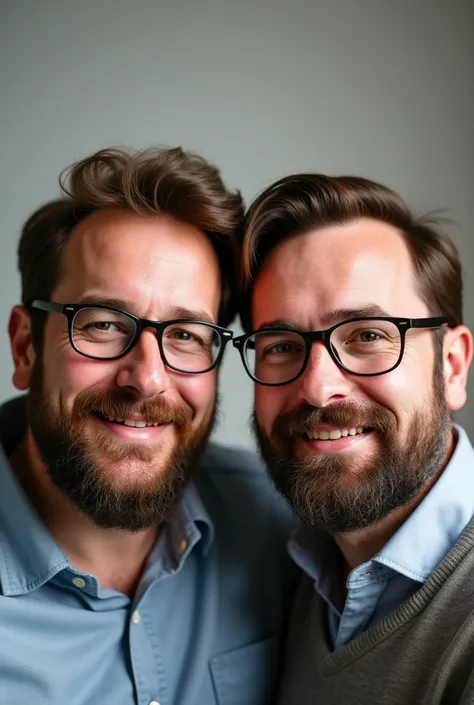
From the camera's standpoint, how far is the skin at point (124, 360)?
161cm

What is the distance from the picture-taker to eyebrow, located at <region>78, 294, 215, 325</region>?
1.61 m

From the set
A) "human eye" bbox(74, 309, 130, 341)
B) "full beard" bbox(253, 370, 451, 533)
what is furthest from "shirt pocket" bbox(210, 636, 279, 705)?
"human eye" bbox(74, 309, 130, 341)

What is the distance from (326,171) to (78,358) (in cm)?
136

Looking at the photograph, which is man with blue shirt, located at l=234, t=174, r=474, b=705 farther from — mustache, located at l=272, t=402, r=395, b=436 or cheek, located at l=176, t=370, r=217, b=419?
cheek, located at l=176, t=370, r=217, b=419

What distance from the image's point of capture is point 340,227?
5.45ft

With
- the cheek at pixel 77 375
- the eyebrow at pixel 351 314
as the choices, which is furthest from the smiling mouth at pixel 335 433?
the cheek at pixel 77 375

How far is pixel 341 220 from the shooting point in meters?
1.67

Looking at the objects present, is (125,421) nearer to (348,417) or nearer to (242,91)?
(348,417)

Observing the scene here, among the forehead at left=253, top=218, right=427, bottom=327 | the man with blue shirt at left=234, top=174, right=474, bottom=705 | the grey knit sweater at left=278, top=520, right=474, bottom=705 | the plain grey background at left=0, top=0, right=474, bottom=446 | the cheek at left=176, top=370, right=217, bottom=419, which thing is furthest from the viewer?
the plain grey background at left=0, top=0, right=474, bottom=446

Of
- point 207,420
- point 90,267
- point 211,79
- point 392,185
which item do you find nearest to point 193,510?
point 207,420

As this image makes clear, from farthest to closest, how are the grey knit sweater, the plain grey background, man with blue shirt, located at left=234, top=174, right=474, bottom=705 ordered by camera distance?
the plain grey background < man with blue shirt, located at left=234, top=174, right=474, bottom=705 < the grey knit sweater

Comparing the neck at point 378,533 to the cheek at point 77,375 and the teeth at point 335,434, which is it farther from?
the cheek at point 77,375

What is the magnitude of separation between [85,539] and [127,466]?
232 mm

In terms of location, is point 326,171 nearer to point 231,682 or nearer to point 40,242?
point 40,242
